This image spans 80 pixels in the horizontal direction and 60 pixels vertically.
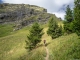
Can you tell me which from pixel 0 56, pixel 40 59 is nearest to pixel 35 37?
pixel 40 59

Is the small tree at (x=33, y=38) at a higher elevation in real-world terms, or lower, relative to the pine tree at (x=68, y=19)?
lower

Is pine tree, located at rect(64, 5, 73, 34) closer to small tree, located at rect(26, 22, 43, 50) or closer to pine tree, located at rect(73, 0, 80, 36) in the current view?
small tree, located at rect(26, 22, 43, 50)

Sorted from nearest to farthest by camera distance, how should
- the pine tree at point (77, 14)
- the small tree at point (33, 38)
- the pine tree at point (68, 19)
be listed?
the pine tree at point (77, 14), the small tree at point (33, 38), the pine tree at point (68, 19)

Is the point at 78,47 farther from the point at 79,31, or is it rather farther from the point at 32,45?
the point at 32,45

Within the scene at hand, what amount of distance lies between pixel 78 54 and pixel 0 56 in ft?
146

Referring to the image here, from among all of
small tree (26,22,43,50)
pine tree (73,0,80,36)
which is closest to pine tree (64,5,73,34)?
small tree (26,22,43,50)

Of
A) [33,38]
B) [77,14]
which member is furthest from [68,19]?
[77,14]

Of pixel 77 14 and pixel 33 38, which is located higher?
pixel 77 14

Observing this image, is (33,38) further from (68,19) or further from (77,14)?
(77,14)

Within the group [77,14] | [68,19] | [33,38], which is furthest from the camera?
[68,19]

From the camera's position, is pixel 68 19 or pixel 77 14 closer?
pixel 77 14

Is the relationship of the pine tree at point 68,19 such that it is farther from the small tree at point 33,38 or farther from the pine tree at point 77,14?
the pine tree at point 77,14

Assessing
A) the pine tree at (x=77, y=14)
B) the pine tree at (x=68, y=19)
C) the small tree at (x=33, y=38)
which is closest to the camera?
the pine tree at (x=77, y=14)

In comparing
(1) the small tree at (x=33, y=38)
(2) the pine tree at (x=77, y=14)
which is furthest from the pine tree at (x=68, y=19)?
(2) the pine tree at (x=77, y=14)
